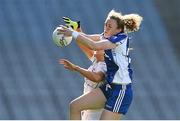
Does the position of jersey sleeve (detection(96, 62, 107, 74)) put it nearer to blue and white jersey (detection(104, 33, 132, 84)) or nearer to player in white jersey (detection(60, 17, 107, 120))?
player in white jersey (detection(60, 17, 107, 120))

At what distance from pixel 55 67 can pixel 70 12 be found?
881 millimetres

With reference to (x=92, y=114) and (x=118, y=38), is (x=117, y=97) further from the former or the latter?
(x=118, y=38)

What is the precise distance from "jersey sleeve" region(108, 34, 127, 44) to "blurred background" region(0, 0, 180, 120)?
421 centimetres

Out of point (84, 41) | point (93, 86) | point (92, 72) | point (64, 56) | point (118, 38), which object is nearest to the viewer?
point (84, 41)

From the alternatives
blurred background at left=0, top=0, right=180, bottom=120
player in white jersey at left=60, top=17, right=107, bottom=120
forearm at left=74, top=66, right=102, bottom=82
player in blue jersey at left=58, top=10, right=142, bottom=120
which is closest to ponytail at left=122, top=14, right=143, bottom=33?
player in blue jersey at left=58, top=10, right=142, bottom=120

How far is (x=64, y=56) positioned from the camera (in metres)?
11.2

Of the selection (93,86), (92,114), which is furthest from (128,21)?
(92,114)

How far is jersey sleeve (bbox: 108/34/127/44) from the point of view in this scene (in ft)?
20.8

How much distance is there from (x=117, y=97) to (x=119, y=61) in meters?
0.31

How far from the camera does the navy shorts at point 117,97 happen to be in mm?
6527

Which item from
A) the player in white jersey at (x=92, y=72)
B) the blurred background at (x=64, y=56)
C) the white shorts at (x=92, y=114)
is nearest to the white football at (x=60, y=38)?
the player in white jersey at (x=92, y=72)

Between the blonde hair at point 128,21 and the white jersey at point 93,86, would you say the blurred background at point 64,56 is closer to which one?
the white jersey at point 93,86

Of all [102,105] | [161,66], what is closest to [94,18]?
[161,66]

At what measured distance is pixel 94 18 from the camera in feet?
37.9
